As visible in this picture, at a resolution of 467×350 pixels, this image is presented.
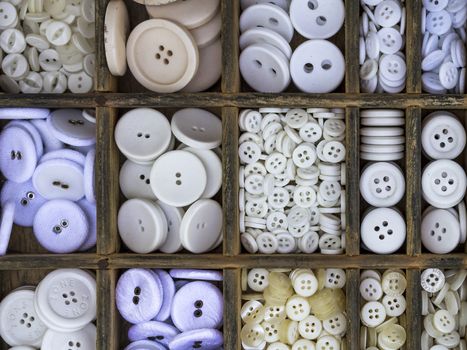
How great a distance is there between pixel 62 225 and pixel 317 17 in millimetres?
769

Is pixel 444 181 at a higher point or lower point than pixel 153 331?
higher

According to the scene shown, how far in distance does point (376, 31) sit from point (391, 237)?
1.56 ft

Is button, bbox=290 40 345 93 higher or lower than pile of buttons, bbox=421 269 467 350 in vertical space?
higher

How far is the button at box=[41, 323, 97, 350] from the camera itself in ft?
4.89

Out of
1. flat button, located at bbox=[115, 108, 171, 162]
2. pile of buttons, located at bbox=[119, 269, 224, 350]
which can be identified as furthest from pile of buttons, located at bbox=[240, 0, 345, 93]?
pile of buttons, located at bbox=[119, 269, 224, 350]

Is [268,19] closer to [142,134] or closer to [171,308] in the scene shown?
[142,134]

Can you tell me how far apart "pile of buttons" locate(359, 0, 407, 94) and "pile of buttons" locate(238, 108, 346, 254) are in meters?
0.11

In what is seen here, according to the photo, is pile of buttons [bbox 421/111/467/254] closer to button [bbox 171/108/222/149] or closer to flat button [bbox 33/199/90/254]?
button [bbox 171/108/222/149]

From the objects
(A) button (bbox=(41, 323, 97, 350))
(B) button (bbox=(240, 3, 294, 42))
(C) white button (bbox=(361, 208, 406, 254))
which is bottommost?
(A) button (bbox=(41, 323, 97, 350))

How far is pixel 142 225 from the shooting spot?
1.47 meters

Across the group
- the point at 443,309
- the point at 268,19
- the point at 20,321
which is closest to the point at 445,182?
the point at 443,309

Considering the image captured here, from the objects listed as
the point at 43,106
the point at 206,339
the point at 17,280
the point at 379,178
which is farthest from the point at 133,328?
the point at 379,178

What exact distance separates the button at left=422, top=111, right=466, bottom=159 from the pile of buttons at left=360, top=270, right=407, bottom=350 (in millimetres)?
294

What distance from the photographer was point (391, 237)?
1.46 meters
